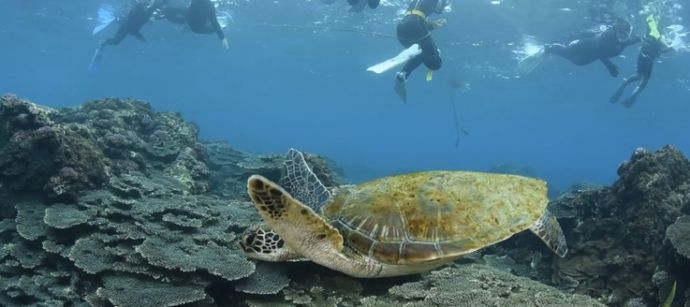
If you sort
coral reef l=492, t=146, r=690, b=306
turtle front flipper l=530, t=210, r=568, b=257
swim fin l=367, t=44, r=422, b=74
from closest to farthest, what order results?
turtle front flipper l=530, t=210, r=568, b=257 < coral reef l=492, t=146, r=690, b=306 < swim fin l=367, t=44, r=422, b=74

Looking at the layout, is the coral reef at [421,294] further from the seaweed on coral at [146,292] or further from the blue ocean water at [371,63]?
the blue ocean water at [371,63]

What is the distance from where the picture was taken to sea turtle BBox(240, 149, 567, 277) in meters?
3.36

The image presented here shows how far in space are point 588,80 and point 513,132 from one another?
46.1 m

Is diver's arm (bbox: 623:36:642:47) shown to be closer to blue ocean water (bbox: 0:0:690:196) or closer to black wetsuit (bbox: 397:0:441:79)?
blue ocean water (bbox: 0:0:690:196)

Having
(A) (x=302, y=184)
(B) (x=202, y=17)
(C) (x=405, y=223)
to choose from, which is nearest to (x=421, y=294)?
(C) (x=405, y=223)

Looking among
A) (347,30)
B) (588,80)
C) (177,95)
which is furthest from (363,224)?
(177,95)

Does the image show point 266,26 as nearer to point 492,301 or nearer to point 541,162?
point 492,301

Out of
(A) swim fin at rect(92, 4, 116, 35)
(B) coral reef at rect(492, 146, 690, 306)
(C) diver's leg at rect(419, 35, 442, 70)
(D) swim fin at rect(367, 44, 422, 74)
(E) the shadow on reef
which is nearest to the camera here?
(E) the shadow on reef

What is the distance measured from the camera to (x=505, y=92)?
145 ft

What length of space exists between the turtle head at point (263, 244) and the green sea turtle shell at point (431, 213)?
49 centimetres

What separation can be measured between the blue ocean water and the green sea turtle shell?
62.6 feet

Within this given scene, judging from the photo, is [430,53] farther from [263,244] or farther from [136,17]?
[136,17]

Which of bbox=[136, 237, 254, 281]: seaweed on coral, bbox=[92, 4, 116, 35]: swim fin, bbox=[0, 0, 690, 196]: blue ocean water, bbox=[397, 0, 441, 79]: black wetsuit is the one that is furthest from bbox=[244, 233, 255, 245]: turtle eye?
bbox=[92, 4, 116, 35]: swim fin

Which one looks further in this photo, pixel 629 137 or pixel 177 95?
pixel 177 95
